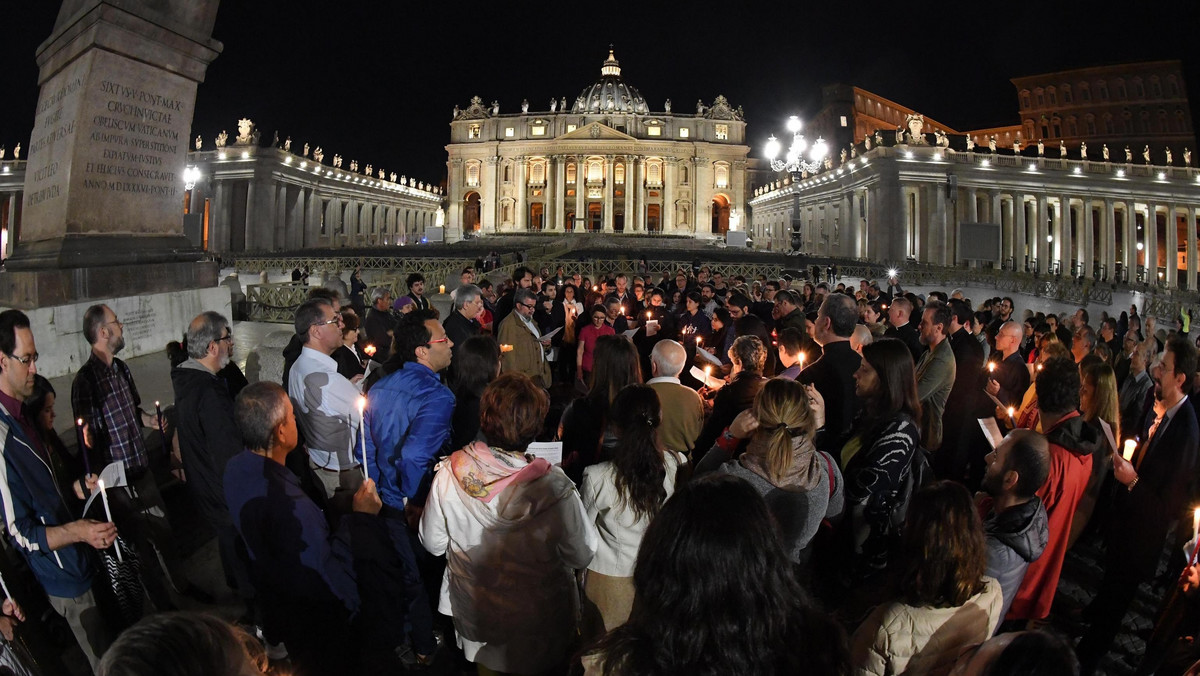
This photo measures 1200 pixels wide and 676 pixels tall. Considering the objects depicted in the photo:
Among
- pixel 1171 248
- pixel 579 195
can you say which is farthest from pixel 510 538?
pixel 579 195

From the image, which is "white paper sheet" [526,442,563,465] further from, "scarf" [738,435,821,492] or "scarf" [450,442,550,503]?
"scarf" [738,435,821,492]

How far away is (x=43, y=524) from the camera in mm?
3096

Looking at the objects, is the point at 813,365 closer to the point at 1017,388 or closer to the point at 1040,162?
the point at 1017,388

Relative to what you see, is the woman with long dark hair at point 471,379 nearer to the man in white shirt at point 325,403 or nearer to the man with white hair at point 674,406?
the man in white shirt at point 325,403

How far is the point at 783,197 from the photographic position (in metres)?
76.9

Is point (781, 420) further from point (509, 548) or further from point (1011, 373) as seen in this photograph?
point (1011, 373)

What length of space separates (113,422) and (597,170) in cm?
9074

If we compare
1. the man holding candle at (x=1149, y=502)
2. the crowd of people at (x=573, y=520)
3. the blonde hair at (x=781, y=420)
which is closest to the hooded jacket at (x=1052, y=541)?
the crowd of people at (x=573, y=520)

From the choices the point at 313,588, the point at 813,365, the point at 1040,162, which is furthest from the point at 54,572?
the point at 1040,162

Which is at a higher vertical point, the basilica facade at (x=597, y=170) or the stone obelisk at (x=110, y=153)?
the basilica facade at (x=597, y=170)

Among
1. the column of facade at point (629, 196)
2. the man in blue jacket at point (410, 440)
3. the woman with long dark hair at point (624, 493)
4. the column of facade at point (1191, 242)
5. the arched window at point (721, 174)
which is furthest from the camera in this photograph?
the arched window at point (721, 174)

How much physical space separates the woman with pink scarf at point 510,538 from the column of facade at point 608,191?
87.2 metres

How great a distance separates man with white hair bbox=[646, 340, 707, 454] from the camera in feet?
15.6

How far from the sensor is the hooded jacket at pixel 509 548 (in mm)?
3201
